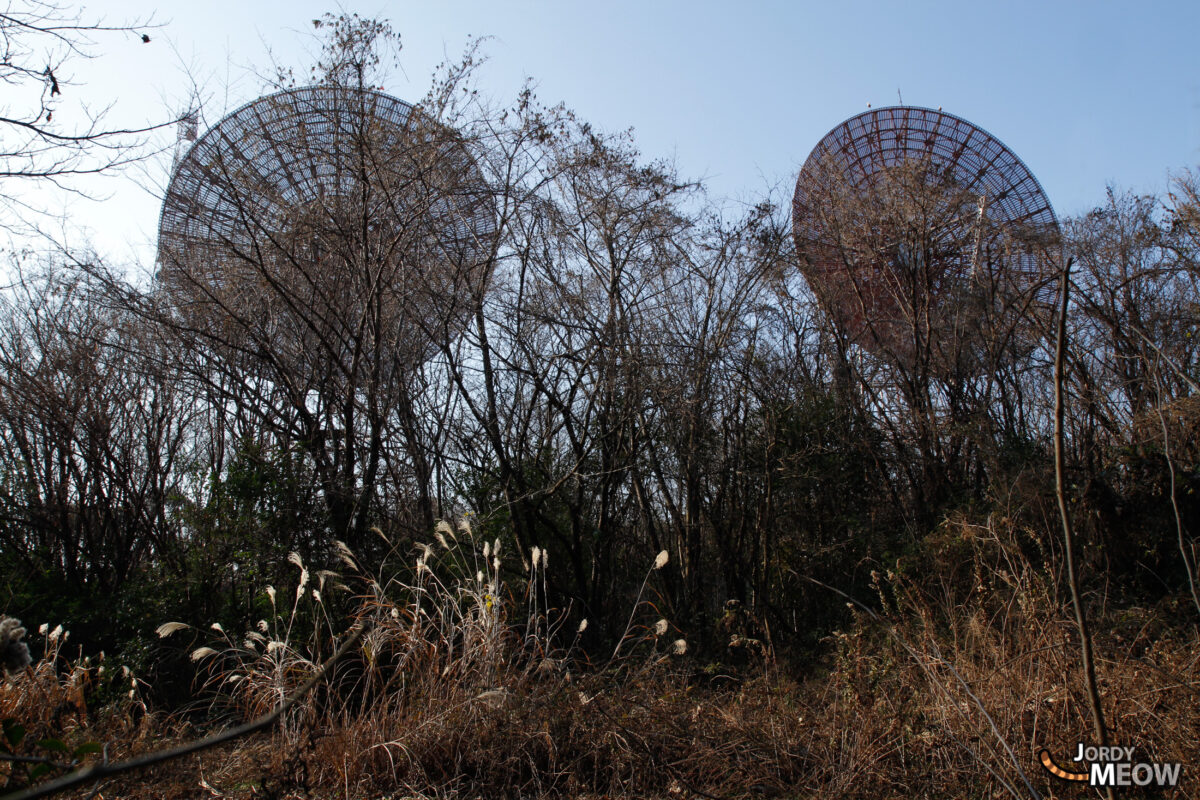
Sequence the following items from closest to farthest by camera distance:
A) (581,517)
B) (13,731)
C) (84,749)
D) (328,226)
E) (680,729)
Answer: (84,749) < (13,731) < (680,729) < (328,226) < (581,517)

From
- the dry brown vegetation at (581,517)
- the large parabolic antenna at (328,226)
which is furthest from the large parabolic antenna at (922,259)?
the large parabolic antenna at (328,226)

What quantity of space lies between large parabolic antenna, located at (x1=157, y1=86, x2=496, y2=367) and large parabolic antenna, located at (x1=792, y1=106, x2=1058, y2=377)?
527 centimetres

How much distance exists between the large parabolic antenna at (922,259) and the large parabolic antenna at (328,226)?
527 centimetres

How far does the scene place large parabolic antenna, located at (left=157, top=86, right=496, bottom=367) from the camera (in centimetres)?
716

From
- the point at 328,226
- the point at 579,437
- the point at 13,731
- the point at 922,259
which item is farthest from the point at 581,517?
the point at 13,731

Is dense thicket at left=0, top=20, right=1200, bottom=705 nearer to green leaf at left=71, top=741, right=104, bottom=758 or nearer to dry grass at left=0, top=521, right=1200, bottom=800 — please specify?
dry grass at left=0, top=521, right=1200, bottom=800

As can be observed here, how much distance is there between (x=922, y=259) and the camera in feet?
35.5

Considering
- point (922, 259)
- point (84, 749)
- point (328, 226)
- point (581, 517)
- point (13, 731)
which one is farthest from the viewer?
point (922, 259)

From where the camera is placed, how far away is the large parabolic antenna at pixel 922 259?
34.9ft

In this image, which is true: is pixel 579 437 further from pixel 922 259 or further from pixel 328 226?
pixel 922 259

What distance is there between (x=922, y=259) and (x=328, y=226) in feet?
26.4

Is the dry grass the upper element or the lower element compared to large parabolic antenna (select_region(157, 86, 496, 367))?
→ lower

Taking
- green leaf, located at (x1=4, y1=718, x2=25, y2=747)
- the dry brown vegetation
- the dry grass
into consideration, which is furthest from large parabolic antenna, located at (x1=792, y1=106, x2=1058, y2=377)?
green leaf, located at (x1=4, y1=718, x2=25, y2=747)

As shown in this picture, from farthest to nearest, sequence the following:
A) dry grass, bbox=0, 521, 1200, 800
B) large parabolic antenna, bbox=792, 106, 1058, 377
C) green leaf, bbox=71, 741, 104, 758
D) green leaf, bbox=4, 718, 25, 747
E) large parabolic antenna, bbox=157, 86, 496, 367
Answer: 1. large parabolic antenna, bbox=792, 106, 1058, 377
2. large parabolic antenna, bbox=157, 86, 496, 367
3. dry grass, bbox=0, 521, 1200, 800
4. green leaf, bbox=4, 718, 25, 747
5. green leaf, bbox=71, 741, 104, 758
